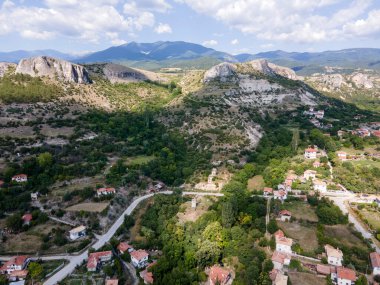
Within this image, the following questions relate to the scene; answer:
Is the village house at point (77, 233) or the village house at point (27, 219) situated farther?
the village house at point (27, 219)

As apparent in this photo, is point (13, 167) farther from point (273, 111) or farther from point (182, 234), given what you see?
point (273, 111)

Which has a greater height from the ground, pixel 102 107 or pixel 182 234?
pixel 102 107

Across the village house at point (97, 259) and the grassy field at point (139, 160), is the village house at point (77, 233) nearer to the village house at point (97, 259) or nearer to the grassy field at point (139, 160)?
the village house at point (97, 259)

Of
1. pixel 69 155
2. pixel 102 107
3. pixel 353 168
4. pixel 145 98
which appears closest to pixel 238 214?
pixel 353 168

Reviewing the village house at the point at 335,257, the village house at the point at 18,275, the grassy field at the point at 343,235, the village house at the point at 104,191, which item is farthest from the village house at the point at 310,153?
the village house at the point at 18,275

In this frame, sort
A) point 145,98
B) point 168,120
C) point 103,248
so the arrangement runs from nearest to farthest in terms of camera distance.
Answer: point 103,248 → point 168,120 → point 145,98

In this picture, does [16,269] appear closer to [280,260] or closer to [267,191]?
[280,260]
